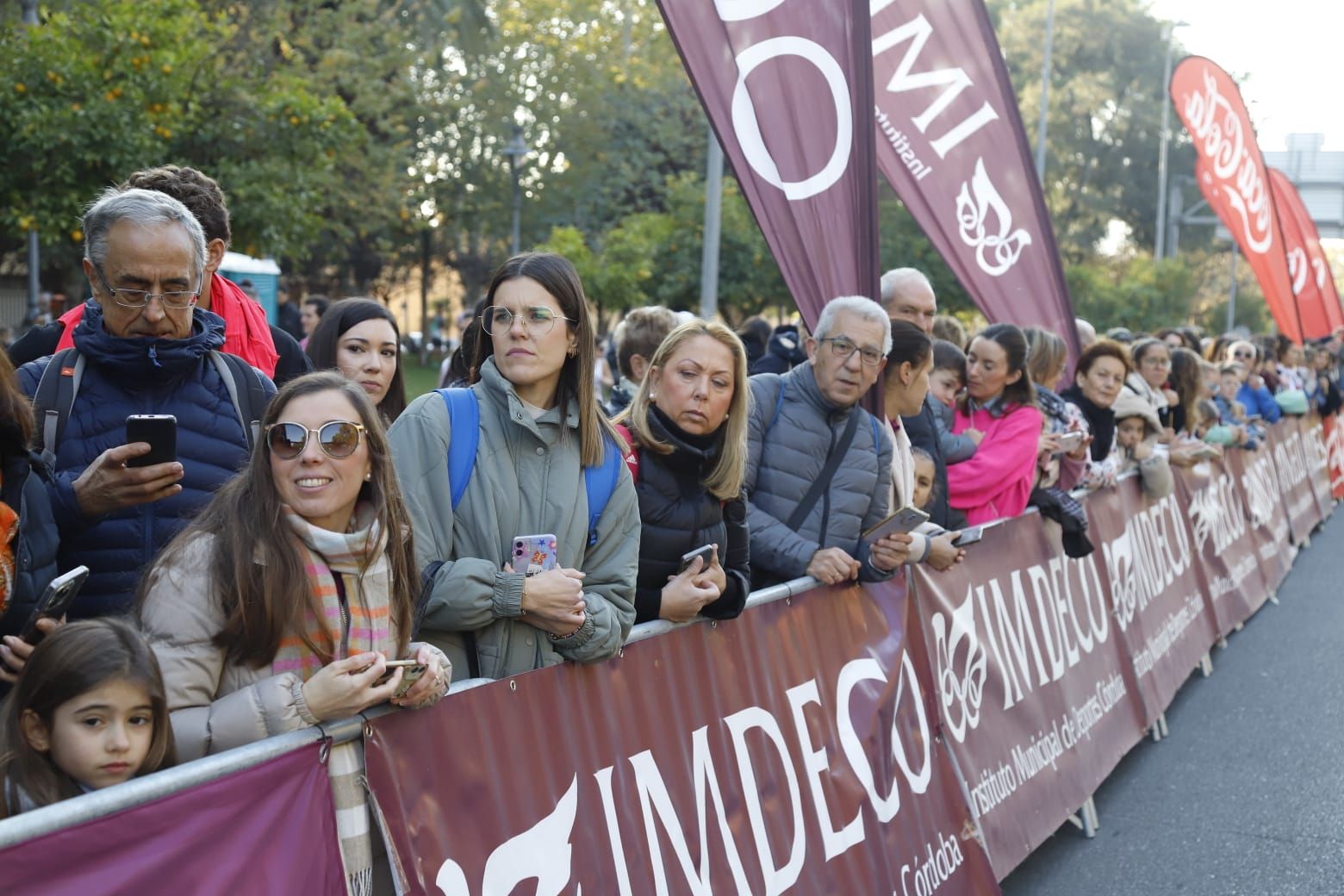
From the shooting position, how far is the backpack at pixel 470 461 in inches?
128

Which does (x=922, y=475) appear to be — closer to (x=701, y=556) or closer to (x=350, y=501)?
(x=701, y=556)

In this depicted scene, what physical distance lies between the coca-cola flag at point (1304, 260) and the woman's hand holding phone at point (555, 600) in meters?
15.6

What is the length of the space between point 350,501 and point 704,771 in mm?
1239

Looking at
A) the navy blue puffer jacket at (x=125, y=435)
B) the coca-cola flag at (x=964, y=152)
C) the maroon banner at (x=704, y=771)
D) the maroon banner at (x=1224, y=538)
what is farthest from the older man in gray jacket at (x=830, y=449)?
the maroon banner at (x=1224, y=538)

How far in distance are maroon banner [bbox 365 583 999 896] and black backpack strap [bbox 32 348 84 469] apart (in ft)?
3.65

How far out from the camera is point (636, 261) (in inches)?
1094

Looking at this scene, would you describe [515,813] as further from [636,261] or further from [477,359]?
[636,261]

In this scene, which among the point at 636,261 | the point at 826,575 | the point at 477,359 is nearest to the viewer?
the point at 477,359

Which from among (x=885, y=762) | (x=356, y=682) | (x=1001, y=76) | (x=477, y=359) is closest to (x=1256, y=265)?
(x=1001, y=76)

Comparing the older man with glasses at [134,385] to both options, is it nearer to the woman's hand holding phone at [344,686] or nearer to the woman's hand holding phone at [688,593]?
the woman's hand holding phone at [344,686]

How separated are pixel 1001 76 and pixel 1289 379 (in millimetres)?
10317

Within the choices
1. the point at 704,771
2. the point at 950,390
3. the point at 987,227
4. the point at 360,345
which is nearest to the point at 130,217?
the point at 360,345

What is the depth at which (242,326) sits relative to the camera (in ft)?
13.6

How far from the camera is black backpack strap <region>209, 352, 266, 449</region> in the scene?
337 centimetres
